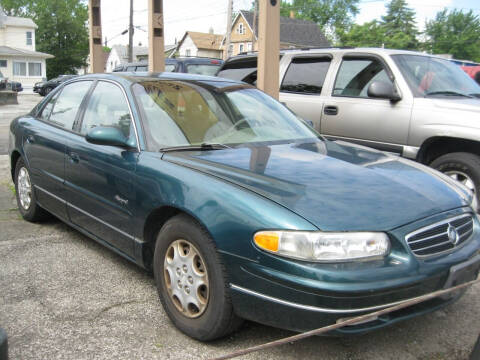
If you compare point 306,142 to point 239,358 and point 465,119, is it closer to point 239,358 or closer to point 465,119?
point 239,358

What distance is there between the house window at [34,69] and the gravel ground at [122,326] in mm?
49479

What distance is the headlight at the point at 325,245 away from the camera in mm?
2246

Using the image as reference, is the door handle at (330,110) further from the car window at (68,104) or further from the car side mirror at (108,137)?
the car side mirror at (108,137)

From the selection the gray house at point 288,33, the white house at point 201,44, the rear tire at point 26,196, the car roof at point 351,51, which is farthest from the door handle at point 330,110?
the white house at point 201,44

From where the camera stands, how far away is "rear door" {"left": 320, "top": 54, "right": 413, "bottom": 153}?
17.6ft

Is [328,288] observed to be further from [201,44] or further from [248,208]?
[201,44]

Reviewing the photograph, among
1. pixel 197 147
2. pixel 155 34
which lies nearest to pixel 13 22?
pixel 155 34

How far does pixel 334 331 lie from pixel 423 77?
4241mm

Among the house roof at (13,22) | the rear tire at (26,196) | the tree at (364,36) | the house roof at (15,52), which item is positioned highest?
the tree at (364,36)

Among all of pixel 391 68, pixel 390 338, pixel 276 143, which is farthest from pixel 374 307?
pixel 391 68

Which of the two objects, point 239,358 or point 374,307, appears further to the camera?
point 239,358

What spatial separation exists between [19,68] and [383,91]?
49.3m

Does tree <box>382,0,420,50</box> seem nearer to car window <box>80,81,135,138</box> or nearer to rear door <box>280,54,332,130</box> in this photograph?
rear door <box>280,54,332,130</box>

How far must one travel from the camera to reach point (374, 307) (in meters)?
2.25
